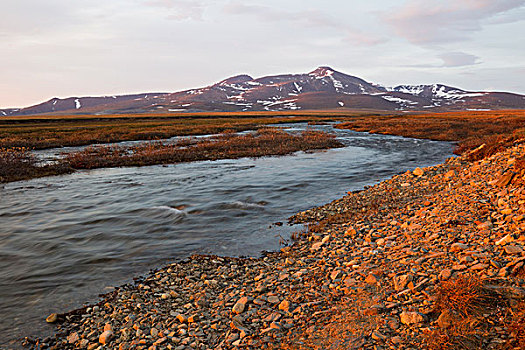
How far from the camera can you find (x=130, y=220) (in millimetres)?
→ 15508

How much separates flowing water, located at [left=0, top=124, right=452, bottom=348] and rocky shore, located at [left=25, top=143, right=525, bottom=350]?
4.75 ft

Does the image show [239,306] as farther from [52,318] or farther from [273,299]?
[52,318]

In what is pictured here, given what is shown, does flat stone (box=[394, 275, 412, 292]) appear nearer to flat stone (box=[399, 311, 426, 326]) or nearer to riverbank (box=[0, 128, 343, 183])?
flat stone (box=[399, 311, 426, 326])

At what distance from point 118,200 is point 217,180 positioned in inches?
292

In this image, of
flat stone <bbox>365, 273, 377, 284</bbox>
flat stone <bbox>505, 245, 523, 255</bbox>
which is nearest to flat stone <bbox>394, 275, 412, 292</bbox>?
flat stone <bbox>365, 273, 377, 284</bbox>

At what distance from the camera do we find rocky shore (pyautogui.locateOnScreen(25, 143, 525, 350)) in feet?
16.9

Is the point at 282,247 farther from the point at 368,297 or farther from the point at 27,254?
the point at 27,254

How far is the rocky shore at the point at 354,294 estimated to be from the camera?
5.16m

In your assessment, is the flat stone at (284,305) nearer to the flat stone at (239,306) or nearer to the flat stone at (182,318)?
the flat stone at (239,306)

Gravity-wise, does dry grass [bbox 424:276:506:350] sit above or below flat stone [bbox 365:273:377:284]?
above

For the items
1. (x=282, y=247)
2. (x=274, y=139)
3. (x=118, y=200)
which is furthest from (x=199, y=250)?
(x=274, y=139)

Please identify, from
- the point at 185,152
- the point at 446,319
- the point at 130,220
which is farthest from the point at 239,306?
the point at 185,152

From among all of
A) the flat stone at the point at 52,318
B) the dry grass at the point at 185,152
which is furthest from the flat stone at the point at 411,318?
the dry grass at the point at 185,152

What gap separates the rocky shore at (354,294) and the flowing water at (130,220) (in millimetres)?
1449
